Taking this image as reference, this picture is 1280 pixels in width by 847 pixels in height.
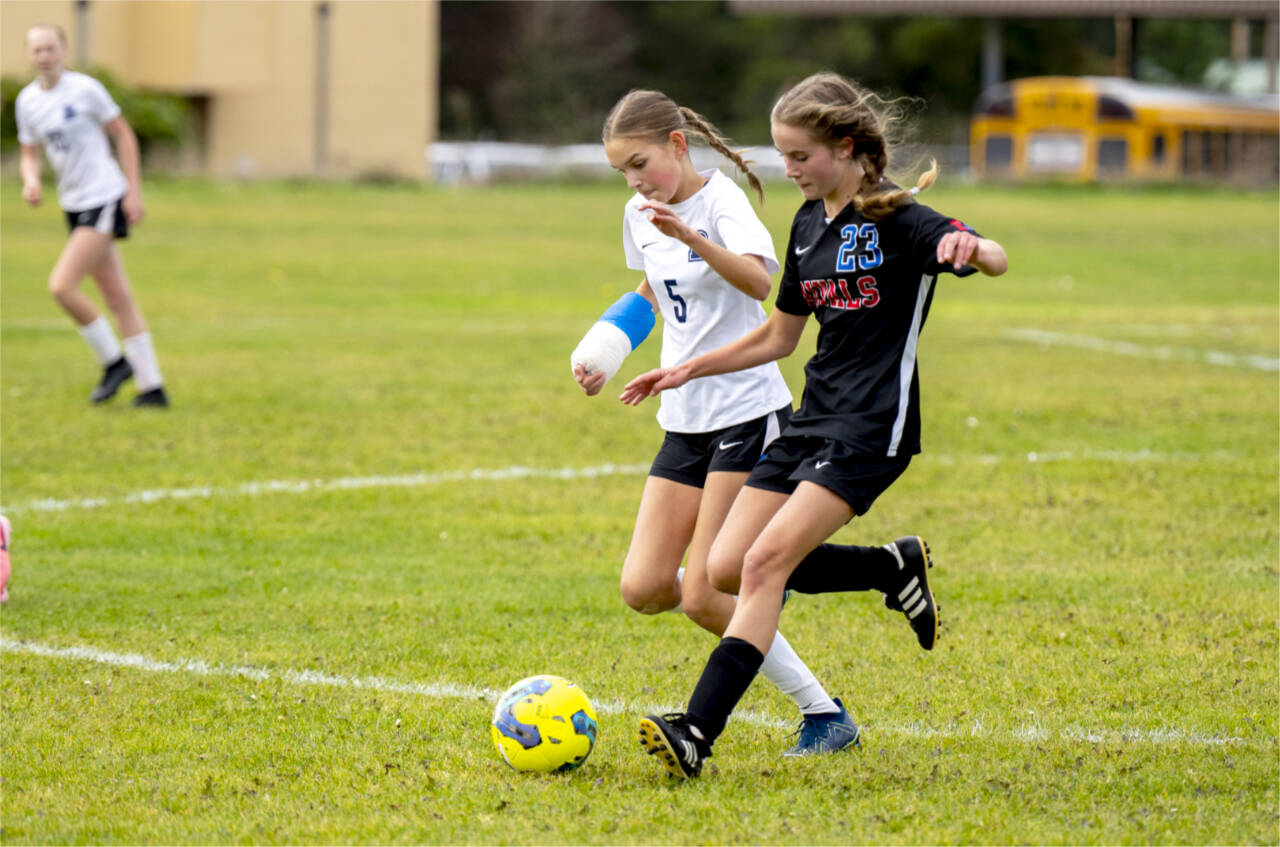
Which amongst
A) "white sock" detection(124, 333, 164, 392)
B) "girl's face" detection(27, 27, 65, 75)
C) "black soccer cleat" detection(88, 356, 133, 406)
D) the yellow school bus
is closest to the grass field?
"black soccer cleat" detection(88, 356, 133, 406)

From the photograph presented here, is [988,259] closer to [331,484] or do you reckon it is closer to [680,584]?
[680,584]

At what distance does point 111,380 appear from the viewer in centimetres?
1112

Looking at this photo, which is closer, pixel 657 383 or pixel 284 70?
pixel 657 383

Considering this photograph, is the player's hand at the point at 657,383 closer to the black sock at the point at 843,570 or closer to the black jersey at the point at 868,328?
the black jersey at the point at 868,328

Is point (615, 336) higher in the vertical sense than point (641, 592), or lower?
A: higher

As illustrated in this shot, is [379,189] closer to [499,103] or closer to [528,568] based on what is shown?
[499,103]

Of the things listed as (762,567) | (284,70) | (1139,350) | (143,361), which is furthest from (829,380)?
(284,70)

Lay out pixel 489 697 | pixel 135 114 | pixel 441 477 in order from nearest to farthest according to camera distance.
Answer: pixel 489 697 < pixel 441 477 < pixel 135 114

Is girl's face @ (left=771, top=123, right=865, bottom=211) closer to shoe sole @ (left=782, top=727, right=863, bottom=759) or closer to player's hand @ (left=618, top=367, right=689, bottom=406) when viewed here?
player's hand @ (left=618, top=367, right=689, bottom=406)

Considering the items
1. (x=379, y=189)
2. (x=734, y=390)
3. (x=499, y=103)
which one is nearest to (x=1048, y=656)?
(x=734, y=390)

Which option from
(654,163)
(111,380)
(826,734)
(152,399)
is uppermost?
(654,163)

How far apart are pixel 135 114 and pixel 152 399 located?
1384 inches

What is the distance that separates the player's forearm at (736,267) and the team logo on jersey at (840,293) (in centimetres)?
13

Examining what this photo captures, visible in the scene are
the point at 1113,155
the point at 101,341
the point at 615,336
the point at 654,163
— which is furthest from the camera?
the point at 1113,155
